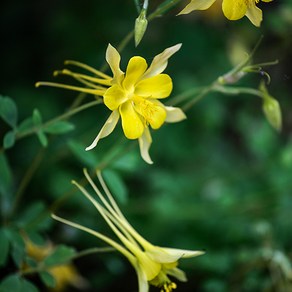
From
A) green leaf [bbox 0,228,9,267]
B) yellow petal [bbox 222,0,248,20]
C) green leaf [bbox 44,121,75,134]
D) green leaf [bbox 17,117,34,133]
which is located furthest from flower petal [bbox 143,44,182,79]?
green leaf [bbox 0,228,9,267]

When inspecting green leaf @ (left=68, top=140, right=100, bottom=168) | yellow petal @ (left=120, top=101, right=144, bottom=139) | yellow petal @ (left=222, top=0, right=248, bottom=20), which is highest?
yellow petal @ (left=222, top=0, right=248, bottom=20)

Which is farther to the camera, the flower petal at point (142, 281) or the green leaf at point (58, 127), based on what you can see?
the green leaf at point (58, 127)

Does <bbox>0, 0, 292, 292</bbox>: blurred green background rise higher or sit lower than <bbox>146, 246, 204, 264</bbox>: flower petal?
lower

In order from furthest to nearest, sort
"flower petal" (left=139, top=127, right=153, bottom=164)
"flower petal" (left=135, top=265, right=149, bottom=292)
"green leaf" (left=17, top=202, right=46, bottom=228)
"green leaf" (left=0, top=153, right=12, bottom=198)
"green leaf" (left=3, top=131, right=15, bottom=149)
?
"green leaf" (left=17, top=202, right=46, bottom=228) < "green leaf" (left=0, top=153, right=12, bottom=198) < "green leaf" (left=3, top=131, right=15, bottom=149) < "flower petal" (left=139, top=127, right=153, bottom=164) < "flower petal" (left=135, top=265, right=149, bottom=292)

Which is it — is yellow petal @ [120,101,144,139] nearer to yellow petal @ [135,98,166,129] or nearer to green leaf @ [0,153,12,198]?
yellow petal @ [135,98,166,129]

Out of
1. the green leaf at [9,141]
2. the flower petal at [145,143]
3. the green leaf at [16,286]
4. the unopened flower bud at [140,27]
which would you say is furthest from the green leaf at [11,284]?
the unopened flower bud at [140,27]

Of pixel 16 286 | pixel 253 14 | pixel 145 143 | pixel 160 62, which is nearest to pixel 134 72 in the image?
pixel 160 62

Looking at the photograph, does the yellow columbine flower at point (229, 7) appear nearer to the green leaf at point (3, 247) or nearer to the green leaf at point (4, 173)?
the green leaf at point (4, 173)
